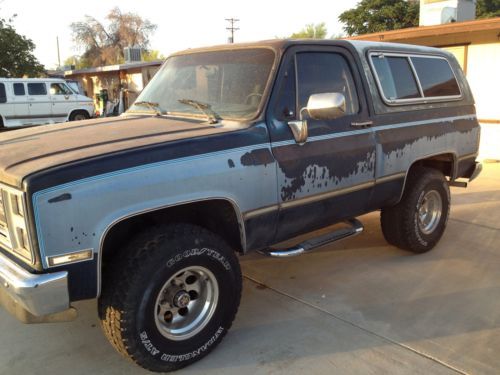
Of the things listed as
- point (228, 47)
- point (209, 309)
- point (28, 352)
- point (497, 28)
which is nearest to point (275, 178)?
point (209, 309)

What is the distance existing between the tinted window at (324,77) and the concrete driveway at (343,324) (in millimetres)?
1613

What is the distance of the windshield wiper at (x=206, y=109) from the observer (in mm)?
3400

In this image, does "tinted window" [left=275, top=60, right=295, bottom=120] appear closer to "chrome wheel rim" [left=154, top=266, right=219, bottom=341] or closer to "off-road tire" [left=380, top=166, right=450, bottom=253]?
"chrome wheel rim" [left=154, top=266, right=219, bottom=341]

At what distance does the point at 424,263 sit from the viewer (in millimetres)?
4715

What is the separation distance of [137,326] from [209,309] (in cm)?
55

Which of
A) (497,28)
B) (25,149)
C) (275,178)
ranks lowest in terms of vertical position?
(275,178)

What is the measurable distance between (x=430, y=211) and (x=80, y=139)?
3.73m

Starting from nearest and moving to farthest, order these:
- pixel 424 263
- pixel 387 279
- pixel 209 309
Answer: pixel 209 309, pixel 387 279, pixel 424 263

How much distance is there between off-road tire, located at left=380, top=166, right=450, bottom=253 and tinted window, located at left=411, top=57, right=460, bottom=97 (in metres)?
0.81

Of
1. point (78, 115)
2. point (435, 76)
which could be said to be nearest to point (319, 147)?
point (435, 76)

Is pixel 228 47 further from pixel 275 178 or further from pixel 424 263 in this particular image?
pixel 424 263

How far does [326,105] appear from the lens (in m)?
3.19

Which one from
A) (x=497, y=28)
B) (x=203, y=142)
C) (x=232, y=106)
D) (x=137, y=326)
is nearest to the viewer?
(x=137, y=326)

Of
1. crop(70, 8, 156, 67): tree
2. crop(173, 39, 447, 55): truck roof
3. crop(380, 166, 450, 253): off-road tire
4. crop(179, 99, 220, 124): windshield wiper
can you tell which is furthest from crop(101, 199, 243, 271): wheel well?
crop(70, 8, 156, 67): tree
